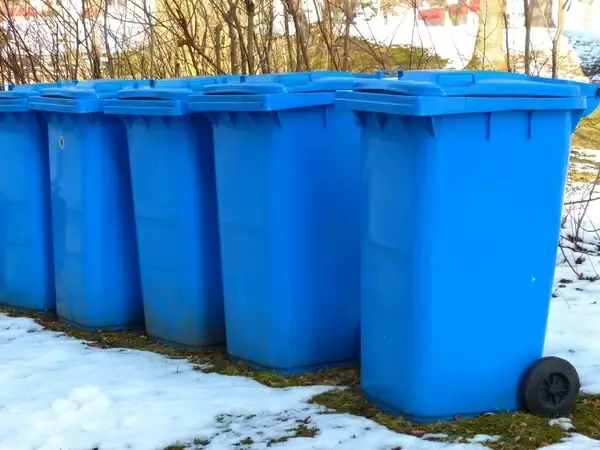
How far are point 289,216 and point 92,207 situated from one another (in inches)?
59.0

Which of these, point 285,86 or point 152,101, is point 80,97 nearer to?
point 152,101

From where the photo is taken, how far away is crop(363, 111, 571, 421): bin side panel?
3.11m

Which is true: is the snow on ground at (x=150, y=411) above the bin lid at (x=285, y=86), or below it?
below

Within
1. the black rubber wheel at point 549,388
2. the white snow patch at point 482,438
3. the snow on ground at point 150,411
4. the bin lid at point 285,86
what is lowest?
the snow on ground at point 150,411

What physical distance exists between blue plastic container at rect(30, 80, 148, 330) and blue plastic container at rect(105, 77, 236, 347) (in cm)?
24

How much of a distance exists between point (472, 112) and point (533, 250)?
62 cm

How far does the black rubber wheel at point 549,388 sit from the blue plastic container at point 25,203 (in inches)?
130

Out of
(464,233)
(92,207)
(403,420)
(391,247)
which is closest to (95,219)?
(92,207)

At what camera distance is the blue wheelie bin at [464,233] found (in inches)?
122

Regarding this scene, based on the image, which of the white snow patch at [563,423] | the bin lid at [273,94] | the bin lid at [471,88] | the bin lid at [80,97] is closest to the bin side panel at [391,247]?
the bin lid at [471,88]

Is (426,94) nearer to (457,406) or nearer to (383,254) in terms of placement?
(383,254)

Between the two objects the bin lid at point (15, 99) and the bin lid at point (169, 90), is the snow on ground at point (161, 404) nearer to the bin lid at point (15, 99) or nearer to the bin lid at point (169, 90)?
the bin lid at point (169, 90)

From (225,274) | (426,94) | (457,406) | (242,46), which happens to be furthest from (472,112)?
(242,46)

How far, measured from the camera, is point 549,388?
3.33 m
